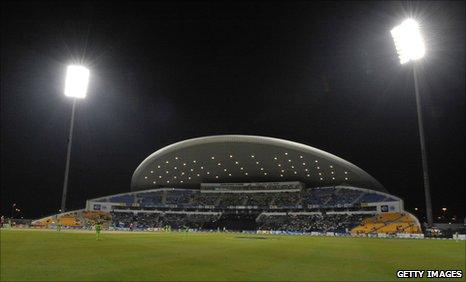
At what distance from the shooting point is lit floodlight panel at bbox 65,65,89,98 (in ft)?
133

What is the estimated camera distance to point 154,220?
87.9 meters

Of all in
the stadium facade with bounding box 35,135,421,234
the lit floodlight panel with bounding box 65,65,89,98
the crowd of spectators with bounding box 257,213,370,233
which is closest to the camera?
the lit floodlight panel with bounding box 65,65,89,98

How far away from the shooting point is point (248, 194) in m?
93.3

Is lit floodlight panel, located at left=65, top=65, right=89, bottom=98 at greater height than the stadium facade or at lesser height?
greater

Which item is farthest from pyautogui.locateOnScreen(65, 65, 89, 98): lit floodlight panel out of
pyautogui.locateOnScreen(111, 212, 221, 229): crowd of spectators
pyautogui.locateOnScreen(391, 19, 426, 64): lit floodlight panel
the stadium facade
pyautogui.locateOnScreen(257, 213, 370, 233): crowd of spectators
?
pyautogui.locateOnScreen(257, 213, 370, 233): crowd of spectators

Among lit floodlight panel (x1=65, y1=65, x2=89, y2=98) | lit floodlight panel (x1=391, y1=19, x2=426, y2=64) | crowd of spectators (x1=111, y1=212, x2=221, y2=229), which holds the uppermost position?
lit floodlight panel (x1=391, y1=19, x2=426, y2=64)

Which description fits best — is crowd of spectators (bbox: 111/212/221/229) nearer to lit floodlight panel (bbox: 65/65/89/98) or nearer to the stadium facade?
the stadium facade

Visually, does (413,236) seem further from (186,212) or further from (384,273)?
(186,212)

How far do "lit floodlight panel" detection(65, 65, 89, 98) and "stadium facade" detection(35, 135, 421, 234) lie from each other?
32136 millimetres

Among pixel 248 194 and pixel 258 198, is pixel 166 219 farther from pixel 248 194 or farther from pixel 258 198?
pixel 258 198

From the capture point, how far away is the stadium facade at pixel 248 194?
2783 inches

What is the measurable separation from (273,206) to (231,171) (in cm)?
1364

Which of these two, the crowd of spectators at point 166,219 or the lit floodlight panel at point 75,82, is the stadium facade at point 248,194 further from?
the lit floodlight panel at point 75,82

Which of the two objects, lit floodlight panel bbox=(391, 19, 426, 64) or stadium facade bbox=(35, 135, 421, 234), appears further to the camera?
stadium facade bbox=(35, 135, 421, 234)
